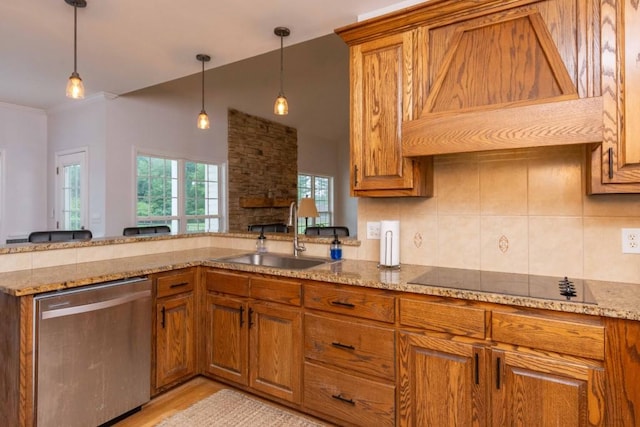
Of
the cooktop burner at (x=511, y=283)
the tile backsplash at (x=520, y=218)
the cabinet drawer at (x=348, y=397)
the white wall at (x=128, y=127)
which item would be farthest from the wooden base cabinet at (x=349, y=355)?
the white wall at (x=128, y=127)

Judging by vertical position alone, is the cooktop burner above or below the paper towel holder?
below

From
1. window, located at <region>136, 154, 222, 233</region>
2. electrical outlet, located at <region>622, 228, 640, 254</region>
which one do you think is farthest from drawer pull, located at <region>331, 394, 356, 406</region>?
window, located at <region>136, 154, 222, 233</region>

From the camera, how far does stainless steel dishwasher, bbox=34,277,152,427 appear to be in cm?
177

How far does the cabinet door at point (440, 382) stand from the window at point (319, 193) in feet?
20.8

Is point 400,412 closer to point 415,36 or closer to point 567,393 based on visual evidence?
point 567,393

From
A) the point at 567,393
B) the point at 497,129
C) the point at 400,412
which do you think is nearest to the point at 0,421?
the point at 400,412

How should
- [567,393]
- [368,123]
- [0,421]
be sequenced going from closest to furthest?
[567,393], [0,421], [368,123]

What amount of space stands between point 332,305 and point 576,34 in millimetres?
1702

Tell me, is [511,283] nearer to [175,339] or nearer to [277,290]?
[277,290]

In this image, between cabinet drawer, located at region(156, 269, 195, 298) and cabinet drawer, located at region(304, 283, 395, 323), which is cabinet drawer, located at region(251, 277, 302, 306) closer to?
cabinet drawer, located at region(304, 283, 395, 323)

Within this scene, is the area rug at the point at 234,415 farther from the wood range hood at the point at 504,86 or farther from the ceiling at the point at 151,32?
the ceiling at the point at 151,32

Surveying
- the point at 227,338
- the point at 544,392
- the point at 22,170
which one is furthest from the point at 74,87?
the point at 22,170

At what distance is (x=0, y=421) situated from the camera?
1.85 m

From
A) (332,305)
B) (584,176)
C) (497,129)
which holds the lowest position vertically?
(332,305)
